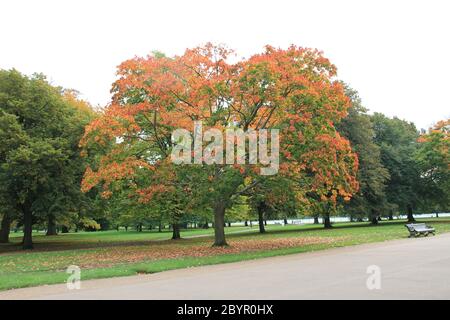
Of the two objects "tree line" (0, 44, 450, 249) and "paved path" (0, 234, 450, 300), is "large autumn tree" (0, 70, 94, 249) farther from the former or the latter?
"paved path" (0, 234, 450, 300)

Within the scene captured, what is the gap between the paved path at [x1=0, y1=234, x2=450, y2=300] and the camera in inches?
349

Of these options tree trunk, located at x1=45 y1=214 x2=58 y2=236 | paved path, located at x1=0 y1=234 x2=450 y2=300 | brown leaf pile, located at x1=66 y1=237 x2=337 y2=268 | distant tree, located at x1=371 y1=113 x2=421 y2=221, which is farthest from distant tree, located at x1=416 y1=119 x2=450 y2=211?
tree trunk, located at x1=45 y1=214 x2=58 y2=236

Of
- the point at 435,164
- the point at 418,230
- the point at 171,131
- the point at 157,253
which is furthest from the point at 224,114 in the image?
the point at 435,164

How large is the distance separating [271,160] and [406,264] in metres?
7.94

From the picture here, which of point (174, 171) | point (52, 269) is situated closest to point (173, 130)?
point (174, 171)

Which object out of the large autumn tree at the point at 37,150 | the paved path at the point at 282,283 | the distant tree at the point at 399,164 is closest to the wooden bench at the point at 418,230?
the paved path at the point at 282,283

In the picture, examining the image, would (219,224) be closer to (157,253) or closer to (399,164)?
(157,253)

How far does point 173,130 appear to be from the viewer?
2277cm

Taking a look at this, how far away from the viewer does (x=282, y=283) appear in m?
10.3

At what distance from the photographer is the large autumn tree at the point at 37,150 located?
26.0m

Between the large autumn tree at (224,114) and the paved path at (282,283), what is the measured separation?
21.0ft

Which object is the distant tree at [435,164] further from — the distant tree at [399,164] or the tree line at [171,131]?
the tree line at [171,131]

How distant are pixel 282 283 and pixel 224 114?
12110 mm

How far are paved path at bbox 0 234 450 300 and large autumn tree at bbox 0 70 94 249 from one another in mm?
15929
